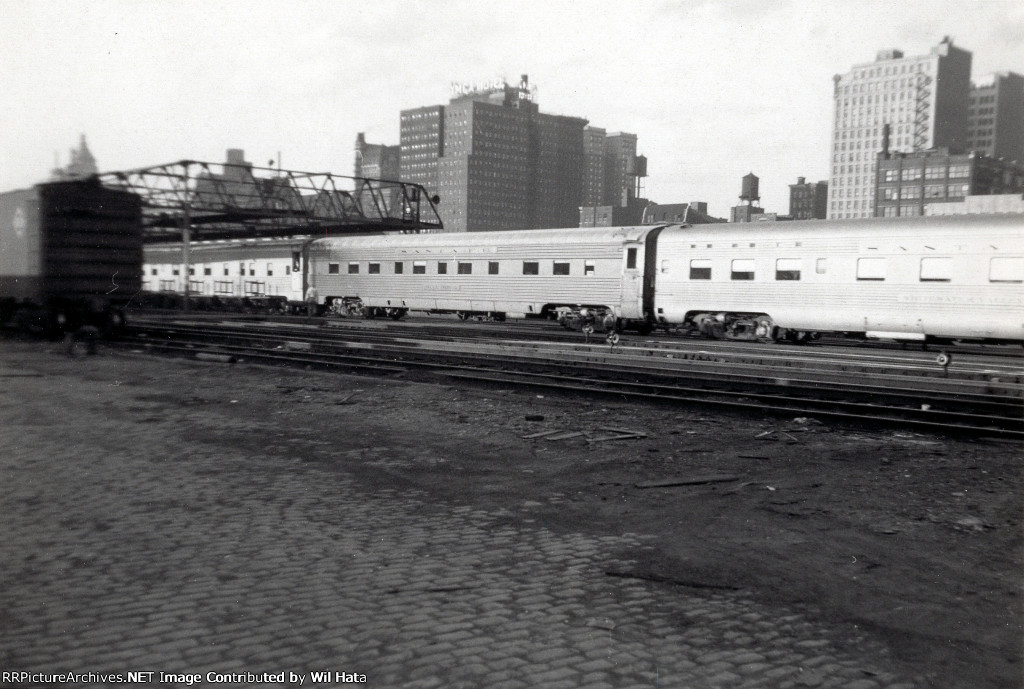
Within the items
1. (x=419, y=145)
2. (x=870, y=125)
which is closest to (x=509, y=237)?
(x=870, y=125)

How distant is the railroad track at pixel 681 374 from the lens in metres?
11.1

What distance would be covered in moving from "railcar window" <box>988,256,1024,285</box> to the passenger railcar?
9259 millimetres

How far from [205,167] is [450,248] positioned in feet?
50.1

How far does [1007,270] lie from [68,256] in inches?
864

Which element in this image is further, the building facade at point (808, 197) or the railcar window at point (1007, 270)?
the building facade at point (808, 197)

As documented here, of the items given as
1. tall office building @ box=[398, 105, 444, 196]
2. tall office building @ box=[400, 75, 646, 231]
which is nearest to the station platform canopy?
tall office building @ box=[400, 75, 646, 231]

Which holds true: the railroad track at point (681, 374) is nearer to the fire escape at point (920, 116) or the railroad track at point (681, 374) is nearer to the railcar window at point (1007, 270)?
the railcar window at point (1007, 270)

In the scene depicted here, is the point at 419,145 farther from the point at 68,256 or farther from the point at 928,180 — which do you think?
the point at 68,256

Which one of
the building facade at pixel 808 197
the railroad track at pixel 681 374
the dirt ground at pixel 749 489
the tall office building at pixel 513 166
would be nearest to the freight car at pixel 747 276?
the railroad track at pixel 681 374

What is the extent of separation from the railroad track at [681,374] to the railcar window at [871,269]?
3452 millimetres

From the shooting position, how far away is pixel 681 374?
15.0 meters

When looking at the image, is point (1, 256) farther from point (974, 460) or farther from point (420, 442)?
point (974, 460)

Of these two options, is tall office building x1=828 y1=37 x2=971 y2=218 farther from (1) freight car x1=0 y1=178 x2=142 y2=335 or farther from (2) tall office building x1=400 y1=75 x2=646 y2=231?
(1) freight car x1=0 y1=178 x2=142 y2=335

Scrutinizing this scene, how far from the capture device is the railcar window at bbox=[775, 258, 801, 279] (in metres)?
21.7
